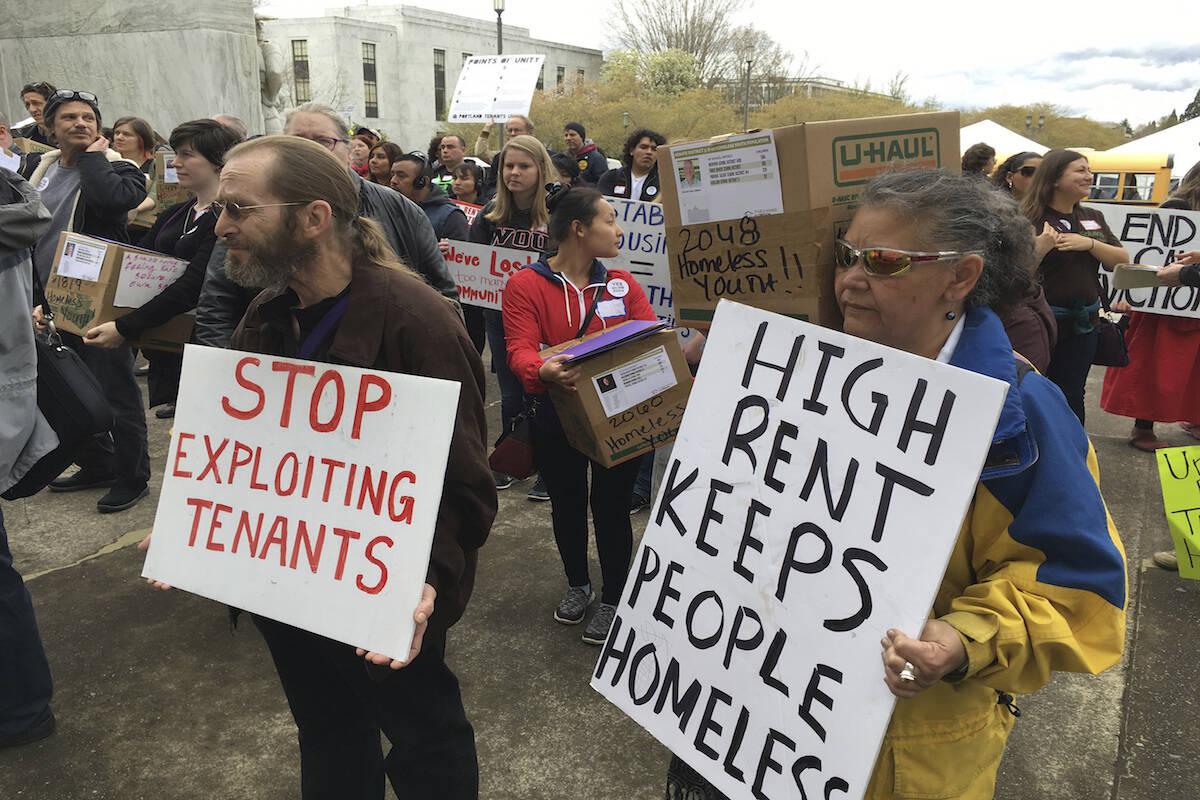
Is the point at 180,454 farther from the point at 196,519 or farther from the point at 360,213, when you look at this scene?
the point at 360,213

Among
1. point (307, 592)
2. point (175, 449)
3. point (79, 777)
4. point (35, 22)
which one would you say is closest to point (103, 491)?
point (79, 777)

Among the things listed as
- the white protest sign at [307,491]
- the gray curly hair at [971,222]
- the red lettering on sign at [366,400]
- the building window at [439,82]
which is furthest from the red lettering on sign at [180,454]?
the building window at [439,82]

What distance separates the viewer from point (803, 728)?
1.32 m

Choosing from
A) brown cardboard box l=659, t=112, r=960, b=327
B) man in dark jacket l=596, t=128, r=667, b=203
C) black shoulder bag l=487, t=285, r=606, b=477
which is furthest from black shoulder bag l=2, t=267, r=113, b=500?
man in dark jacket l=596, t=128, r=667, b=203

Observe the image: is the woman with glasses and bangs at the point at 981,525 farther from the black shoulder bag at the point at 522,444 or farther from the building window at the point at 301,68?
the building window at the point at 301,68

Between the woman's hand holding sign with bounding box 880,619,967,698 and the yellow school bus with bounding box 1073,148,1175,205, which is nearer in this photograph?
the woman's hand holding sign with bounding box 880,619,967,698

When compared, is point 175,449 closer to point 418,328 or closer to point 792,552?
point 418,328

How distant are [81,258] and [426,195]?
2.39 metres

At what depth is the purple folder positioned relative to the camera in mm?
2902

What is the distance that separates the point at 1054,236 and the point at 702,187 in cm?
258

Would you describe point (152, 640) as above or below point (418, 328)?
below

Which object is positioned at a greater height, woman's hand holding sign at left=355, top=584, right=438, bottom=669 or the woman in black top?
the woman in black top

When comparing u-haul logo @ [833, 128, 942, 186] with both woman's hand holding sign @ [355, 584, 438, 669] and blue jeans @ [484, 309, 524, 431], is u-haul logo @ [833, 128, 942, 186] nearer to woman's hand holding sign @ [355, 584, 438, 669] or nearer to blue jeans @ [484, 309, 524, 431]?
woman's hand holding sign @ [355, 584, 438, 669]

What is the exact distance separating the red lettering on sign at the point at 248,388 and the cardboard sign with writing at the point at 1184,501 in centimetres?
371
